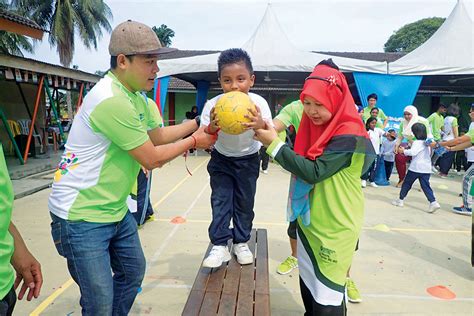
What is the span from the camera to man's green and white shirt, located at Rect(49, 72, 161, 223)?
5.98 feet

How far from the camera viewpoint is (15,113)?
14.0 metres

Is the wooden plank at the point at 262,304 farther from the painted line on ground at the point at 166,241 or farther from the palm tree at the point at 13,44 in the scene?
the palm tree at the point at 13,44

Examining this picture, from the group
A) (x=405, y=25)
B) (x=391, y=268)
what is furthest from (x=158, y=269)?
(x=405, y=25)

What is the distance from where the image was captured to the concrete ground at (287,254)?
3.23 meters

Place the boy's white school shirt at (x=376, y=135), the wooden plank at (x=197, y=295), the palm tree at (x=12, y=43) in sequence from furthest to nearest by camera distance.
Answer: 1. the palm tree at (x=12, y=43)
2. the boy's white school shirt at (x=376, y=135)
3. the wooden plank at (x=197, y=295)

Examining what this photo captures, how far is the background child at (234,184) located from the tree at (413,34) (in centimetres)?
4358

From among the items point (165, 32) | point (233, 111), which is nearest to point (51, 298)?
point (233, 111)

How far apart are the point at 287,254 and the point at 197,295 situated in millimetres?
2224

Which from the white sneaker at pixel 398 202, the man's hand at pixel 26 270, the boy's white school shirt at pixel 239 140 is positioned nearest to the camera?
the man's hand at pixel 26 270

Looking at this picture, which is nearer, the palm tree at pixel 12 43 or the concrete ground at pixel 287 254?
the concrete ground at pixel 287 254

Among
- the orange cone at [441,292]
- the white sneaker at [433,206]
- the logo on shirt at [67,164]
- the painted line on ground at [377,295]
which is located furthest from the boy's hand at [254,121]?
the white sneaker at [433,206]

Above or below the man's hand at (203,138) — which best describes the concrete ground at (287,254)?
below

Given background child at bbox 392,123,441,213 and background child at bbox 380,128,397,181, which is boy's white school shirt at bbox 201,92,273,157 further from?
background child at bbox 380,128,397,181

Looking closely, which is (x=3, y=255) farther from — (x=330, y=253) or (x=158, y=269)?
(x=158, y=269)
